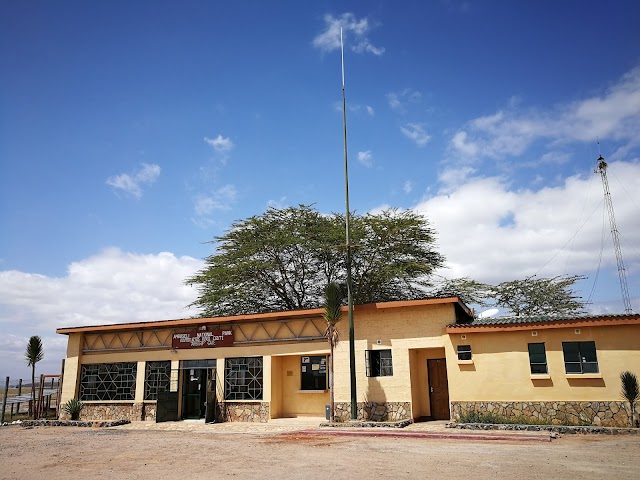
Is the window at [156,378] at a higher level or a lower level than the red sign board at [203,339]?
lower

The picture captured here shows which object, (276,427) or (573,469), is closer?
(573,469)

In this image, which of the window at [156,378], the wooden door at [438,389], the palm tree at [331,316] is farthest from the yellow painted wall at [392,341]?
the window at [156,378]

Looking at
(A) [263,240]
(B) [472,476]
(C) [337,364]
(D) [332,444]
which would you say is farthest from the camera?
(A) [263,240]

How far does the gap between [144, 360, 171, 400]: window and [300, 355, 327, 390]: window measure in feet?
21.3

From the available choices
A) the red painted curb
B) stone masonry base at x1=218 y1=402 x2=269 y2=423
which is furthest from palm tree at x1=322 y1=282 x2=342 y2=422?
the red painted curb

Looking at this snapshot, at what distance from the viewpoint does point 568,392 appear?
53.4ft

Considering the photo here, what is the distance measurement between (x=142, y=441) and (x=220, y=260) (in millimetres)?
18885

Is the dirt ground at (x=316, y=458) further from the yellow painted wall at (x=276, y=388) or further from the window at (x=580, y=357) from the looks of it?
the yellow painted wall at (x=276, y=388)

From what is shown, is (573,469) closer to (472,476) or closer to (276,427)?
(472,476)

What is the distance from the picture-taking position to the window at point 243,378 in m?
21.4

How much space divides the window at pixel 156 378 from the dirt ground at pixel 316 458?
701cm

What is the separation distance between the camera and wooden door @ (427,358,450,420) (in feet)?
63.7

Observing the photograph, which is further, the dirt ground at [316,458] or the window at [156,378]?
the window at [156,378]

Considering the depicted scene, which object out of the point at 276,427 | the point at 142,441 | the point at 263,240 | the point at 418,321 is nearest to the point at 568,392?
the point at 418,321
